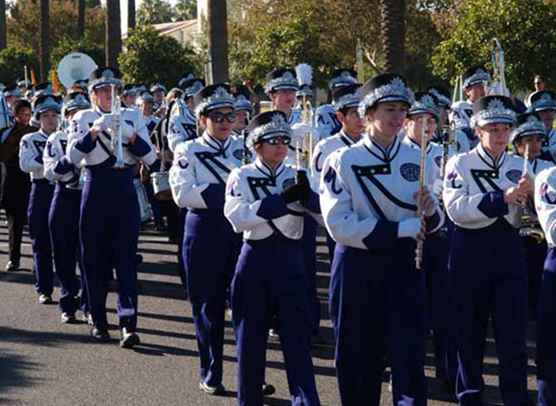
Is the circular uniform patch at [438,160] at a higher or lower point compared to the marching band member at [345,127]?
lower

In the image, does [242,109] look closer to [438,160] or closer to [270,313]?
[438,160]

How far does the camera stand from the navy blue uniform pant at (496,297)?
7117 millimetres

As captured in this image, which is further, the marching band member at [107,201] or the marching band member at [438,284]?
the marching band member at [107,201]

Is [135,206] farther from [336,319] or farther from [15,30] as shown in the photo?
[15,30]

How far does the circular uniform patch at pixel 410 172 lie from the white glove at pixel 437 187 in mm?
301

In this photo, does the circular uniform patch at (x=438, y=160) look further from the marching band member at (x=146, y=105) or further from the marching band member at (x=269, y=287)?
the marching band member at (x=146, y=105)

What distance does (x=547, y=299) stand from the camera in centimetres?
681

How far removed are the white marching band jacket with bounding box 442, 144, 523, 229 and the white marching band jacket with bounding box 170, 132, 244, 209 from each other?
5.89ft

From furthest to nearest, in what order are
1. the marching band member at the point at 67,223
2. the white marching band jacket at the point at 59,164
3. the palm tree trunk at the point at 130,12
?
the palm tree trunk at the point at 130,12
the marching band member at the point at 67,223
the white marching band jacket at the point at 59,164

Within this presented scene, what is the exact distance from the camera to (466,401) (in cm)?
739

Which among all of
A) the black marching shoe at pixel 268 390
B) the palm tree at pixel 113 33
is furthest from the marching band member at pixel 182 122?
the palm tree at pixel 113 33

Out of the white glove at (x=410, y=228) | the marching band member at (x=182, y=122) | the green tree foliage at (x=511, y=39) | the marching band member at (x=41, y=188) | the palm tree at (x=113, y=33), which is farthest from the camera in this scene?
→ the palm tree at (x=113, y=33)

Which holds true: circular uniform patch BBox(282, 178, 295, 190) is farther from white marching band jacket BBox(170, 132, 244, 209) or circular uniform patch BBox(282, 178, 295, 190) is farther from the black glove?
white marching band jacket BBox(170, 132, 244, 209)

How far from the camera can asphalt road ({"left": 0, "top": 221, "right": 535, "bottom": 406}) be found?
8.20 metres
